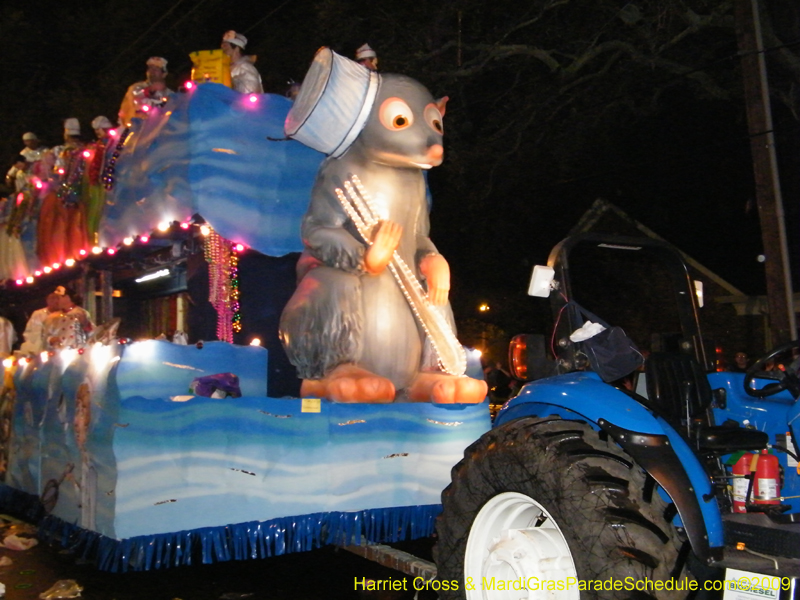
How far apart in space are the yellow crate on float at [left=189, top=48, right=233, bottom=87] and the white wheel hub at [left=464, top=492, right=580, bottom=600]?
5.23 meters

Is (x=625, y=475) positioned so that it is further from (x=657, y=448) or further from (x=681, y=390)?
(x=681, y=390)

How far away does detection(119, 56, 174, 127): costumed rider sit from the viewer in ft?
25.2

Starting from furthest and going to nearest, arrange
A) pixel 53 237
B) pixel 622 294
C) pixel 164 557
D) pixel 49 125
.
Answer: pixel 622 294
pixel 49 125
pixel 53 237
pixel 164 557

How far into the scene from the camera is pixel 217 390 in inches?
248

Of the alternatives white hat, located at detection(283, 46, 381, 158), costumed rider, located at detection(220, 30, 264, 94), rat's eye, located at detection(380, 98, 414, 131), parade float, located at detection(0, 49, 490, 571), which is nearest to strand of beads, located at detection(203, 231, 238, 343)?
parade float, located at detection(0, 49, 490, 571)

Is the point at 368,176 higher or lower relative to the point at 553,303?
higher

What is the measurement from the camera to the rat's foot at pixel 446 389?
6.62m

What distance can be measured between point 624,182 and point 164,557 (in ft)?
61.0

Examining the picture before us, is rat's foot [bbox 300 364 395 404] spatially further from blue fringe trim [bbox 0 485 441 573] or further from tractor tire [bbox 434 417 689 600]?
tractor tire [bbox 434 417 689 600]

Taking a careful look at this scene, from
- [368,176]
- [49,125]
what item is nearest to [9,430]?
[368,176]

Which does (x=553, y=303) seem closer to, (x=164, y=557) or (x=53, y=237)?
(x=164, y=557)

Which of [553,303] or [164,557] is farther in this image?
[164,557]

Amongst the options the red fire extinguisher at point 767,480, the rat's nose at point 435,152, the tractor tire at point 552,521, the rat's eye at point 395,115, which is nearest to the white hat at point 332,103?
the rat's eye at point 395,115

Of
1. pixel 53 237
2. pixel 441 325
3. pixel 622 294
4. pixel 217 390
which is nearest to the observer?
pixel 217 390
